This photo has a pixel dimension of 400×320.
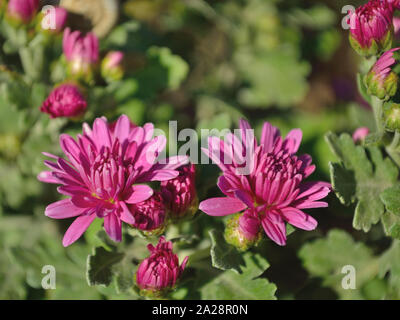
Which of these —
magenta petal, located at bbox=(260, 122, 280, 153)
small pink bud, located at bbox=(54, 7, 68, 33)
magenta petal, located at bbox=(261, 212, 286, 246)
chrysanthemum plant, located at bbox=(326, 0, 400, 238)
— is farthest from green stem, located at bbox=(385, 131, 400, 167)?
small pink bud, located at bbox=(54, 7, 68, 33)

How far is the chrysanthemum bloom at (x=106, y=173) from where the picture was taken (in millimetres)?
1394

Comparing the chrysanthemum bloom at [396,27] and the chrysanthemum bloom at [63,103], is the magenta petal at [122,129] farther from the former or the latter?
the chrysanthemum bloom at [396,27]

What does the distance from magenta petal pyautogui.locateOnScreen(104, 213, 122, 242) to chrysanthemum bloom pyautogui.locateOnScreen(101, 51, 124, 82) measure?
0.77 metres

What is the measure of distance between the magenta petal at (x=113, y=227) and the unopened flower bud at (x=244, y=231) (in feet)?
1.19

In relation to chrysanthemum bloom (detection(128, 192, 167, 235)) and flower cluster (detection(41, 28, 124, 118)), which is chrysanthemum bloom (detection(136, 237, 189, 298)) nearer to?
chrysanthemum bloom (detection(128, 192, 167, 235))

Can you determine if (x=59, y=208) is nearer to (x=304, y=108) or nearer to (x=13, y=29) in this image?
(x=13, y=29)

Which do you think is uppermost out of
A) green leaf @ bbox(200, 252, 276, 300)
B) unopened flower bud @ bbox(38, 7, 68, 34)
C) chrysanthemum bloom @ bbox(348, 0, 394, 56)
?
unopened flower bud @ bbox(38, 7, 68, 34)

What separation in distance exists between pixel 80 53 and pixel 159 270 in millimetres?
907

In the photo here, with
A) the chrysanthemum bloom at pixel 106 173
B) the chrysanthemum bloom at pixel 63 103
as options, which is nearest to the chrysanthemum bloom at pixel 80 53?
the chrysanthemum bloom at pixel 63 103

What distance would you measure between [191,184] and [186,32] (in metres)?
1.77

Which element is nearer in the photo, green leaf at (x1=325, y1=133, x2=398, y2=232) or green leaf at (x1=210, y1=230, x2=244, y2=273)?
green leaf at (x1=210, y1=230, x2=244, y2=273)

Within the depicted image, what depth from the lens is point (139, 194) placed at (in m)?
1.43

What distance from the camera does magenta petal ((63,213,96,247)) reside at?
4.57ft

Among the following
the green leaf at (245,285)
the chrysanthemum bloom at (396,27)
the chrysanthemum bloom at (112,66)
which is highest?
the chrysanthemum bloom at (396,27)
